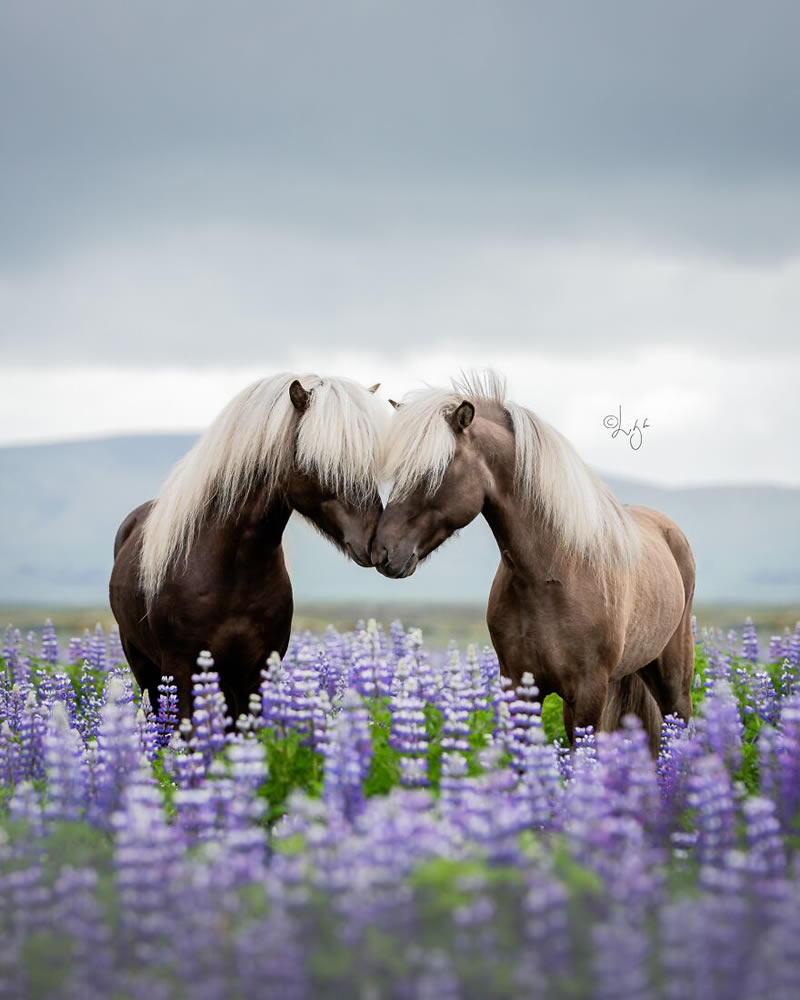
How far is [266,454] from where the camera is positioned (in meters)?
5.77

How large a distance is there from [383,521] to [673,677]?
9.74ft

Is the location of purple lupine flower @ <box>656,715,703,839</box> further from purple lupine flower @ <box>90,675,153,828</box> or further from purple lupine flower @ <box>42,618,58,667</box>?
purple lupine flower @ <box>42,618,58,667</box>

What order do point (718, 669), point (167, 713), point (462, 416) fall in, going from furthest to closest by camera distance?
1. point (718, 669)
2. point (167, 713)
3. point (462, 416)

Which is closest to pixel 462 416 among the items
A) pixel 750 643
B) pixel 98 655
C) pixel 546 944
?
pixel 546 944

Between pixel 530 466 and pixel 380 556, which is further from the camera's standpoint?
pixel 530 466

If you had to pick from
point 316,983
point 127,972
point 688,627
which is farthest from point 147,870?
point 688,627

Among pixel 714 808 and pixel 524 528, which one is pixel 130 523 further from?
pixel 714 808

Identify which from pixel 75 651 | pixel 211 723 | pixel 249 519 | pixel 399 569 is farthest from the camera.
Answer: pixel 75 651

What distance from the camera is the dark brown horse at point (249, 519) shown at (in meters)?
5.62

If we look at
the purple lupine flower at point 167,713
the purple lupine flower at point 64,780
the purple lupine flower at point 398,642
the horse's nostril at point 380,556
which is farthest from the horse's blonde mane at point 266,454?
the purple lupine flower at point 398,642

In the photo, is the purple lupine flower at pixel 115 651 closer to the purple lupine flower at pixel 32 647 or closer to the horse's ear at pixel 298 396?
the purple lupine flower at pixel 32 647

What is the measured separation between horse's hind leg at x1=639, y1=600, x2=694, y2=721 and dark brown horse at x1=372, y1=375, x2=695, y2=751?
1.49 m

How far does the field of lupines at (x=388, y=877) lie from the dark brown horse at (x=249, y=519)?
1.44 m

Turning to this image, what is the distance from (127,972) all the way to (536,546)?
11.6 feet
